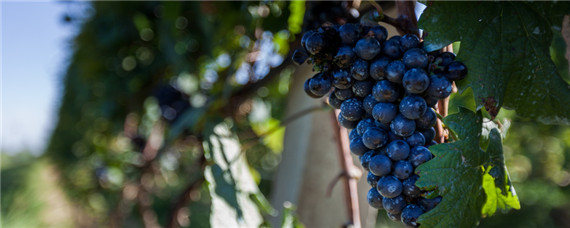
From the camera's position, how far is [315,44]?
1.26 feet

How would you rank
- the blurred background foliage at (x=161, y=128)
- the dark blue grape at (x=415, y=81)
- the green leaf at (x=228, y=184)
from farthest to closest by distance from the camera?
1. the blurred background foliage at (x=161, y=128)
2. the green leaf at (x=228, y=184)
3. the dark blue grape at (x=415, y=81)

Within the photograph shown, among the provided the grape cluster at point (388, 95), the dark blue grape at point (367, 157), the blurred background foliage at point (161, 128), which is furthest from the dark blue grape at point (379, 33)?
the blurred background foliage at point (161, 128)

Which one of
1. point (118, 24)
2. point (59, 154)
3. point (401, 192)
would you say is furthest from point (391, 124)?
point (59, 154)

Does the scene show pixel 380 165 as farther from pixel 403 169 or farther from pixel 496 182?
pixel 496 182

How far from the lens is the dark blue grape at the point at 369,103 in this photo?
0.37m

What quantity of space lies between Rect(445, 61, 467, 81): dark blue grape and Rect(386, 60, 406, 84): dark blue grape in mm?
41

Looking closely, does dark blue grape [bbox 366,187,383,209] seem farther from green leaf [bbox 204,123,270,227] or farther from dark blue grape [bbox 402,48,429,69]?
green leaf [bbox 204,123,270,227]

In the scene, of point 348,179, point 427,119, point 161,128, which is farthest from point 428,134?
point 161,128

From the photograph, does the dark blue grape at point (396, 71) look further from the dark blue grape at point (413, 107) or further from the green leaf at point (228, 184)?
the green leaf at point (228, 184)

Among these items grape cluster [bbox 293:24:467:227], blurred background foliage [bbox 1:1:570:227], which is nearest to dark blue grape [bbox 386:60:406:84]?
grape cluster [bbox 293:24:467:227]

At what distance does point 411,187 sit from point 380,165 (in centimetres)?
3

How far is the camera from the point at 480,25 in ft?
1.27

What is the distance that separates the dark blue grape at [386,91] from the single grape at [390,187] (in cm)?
7

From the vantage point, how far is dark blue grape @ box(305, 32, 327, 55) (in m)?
0.38
